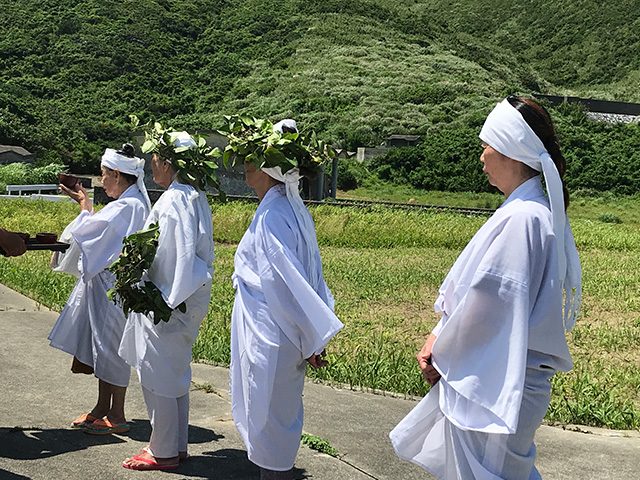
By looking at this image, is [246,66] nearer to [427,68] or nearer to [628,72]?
[427,68]

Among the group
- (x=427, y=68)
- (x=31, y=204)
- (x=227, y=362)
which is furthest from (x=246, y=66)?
(x=227, y=362)

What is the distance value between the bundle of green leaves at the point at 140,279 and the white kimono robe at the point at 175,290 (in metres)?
0.05

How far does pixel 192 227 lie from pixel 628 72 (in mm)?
92562

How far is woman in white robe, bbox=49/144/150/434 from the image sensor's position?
6004 millimetres

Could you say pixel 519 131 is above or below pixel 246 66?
below

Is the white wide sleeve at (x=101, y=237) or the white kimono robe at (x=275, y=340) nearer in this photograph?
the white kimono robe at (x=275, y=340)

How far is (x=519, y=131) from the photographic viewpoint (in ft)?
13.0

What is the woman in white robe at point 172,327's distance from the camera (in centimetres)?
536

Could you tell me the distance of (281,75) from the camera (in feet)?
225

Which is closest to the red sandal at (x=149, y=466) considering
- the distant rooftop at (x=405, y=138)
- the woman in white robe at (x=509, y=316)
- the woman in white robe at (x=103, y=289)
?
the woman in white robe at (x=103, y=289)

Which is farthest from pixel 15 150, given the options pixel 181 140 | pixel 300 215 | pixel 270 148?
pixel 300 215

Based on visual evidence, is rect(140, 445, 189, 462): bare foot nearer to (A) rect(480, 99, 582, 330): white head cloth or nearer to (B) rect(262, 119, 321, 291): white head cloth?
(B) rect(262, 119, 321, 291): white head cloth

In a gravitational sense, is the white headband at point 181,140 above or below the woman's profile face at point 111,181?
above

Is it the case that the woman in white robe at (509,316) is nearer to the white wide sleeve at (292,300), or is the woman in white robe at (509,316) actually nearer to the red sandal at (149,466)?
the white wide sleeve at (292,300)
